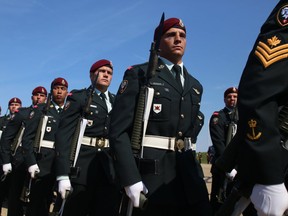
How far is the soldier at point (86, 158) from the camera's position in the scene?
518 cm

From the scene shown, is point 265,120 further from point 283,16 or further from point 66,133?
point 66,133

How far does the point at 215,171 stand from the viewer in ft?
23.8

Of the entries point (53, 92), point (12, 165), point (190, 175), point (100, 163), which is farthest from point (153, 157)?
point (12, 165)

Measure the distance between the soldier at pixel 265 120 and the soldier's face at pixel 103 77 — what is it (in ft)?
12.2

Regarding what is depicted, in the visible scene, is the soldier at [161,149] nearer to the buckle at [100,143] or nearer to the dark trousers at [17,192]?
the buckle at [100,143]

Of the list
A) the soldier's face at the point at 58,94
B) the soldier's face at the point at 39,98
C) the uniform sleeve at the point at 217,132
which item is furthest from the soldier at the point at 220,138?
the soldier's face at the point at 39,98

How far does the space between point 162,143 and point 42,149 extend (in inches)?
168

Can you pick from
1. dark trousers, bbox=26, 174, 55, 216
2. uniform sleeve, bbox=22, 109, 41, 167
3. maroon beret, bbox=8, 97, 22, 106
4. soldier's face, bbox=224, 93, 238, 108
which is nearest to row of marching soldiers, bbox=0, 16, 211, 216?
dark trousers, bbox=26, 174, 55, 216

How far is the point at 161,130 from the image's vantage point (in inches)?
134

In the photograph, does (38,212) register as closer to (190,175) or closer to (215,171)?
(215,171)

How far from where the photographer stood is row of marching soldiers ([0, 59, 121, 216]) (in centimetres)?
521

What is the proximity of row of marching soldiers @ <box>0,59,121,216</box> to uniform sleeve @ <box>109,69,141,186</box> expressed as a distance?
72.5 inches

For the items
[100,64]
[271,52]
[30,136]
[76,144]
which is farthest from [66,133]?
[271,52]

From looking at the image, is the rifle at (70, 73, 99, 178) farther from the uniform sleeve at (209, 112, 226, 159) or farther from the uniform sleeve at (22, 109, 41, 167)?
the uniform sleeve at (209, 112, 226, 159)
